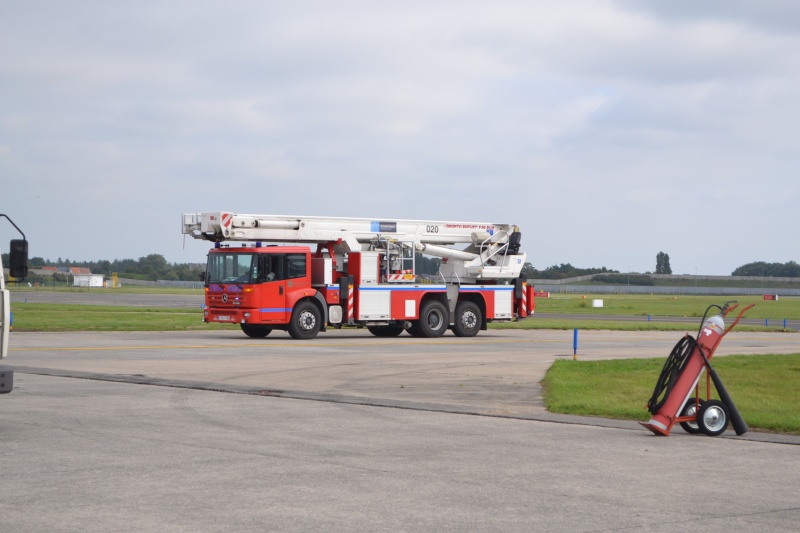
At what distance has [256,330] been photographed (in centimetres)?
3312

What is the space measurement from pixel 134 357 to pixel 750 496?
57.0ft

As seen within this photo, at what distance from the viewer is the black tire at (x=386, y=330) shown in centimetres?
3544

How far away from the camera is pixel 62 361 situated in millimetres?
22375

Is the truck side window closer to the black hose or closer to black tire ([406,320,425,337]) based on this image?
black tire ([406,320,425,337])

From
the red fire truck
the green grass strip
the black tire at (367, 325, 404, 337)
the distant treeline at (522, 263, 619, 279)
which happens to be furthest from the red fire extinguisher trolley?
the distant treeline at (522, 263, 619, 279)

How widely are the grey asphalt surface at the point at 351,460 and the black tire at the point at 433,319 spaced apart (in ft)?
45.6

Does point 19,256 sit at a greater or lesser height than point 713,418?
greater

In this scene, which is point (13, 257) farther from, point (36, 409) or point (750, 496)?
point (750, 496)

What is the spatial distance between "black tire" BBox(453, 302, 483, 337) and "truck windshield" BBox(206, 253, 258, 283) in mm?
7496

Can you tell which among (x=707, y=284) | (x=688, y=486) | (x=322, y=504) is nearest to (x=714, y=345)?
(x=688, y=486)

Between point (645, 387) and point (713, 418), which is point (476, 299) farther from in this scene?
point (713, 418)

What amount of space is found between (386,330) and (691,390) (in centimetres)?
2420

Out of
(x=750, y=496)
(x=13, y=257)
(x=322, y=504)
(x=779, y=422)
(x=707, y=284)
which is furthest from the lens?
(x=707, y=284)

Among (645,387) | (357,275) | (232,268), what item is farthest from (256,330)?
(645,387)
